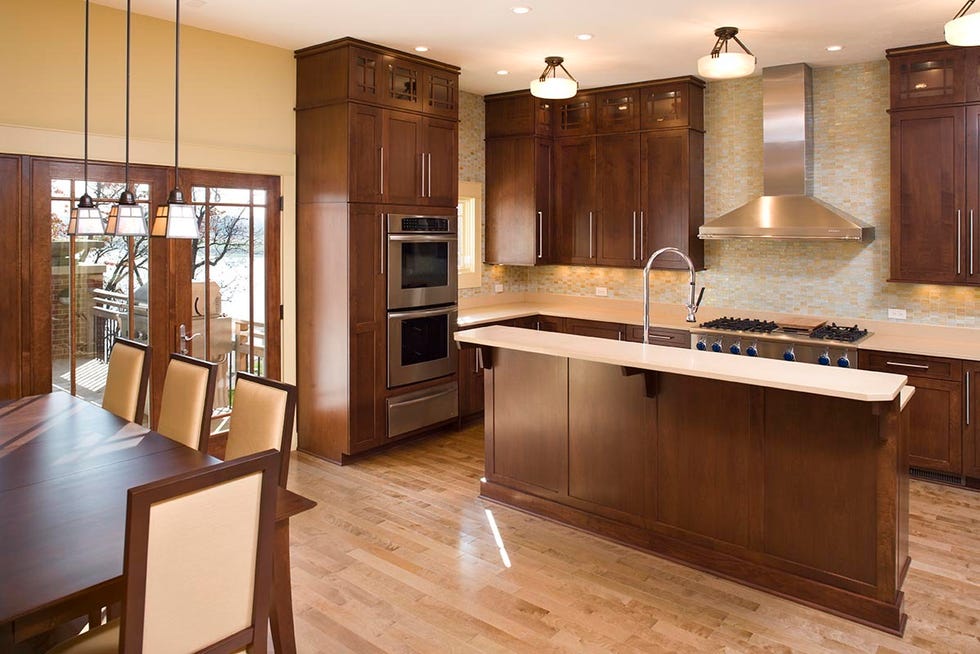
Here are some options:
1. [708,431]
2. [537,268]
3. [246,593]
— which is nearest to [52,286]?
[246,593]

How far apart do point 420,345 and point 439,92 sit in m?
1.88

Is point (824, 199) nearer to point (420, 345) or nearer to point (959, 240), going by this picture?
point (959, 240)

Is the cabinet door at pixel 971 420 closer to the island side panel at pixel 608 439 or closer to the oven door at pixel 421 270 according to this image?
the island side panel at pixel 608 439

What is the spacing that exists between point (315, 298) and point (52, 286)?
163 centimetres

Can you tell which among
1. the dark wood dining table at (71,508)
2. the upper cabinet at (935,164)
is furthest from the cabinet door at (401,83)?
the upper cabinet at (935,164)

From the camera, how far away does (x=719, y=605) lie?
3127mm

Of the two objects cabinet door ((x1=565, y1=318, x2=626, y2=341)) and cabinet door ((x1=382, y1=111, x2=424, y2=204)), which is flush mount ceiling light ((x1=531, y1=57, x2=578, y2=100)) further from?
cabinet door ((x1=565, y1=318, x2=626, y2=341))

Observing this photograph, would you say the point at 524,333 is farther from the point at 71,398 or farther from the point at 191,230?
the point at 71,398

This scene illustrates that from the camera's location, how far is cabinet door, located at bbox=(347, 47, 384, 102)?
190 inches

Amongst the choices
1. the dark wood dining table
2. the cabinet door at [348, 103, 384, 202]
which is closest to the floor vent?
the cabinet door at [348, 103, 384, 202]

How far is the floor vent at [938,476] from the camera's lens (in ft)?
15.2

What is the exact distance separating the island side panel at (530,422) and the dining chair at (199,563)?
223 cm

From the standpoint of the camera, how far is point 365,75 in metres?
4.92

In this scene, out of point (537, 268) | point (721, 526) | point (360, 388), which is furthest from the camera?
point (537, 268)
